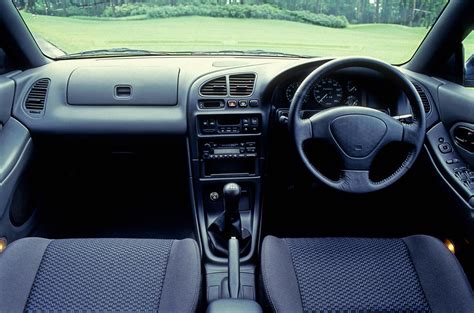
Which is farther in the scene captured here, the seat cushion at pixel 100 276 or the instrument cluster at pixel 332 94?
the instrument cluster at pixel 332 94

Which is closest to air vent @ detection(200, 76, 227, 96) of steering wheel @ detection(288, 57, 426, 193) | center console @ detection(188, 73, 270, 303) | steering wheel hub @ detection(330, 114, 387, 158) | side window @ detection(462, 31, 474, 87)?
center console @ detection(188, 73, 270, 303)

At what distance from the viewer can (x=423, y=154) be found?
262cm

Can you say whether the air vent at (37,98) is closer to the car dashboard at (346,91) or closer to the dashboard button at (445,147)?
the car dashboard at (346,91)

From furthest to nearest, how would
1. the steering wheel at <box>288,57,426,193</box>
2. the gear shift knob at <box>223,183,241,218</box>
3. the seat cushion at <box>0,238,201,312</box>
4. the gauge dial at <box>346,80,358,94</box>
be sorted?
the gauge dial at <box>346,80,358,94</box>
the gear shift knob at <box>223,183,241,218</box>
the steering wheel at <box>288,57,426,193</box>
the seat cushion at <box>0,238,201,312</box>

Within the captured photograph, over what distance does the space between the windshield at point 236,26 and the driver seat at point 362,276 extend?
45.6 inches

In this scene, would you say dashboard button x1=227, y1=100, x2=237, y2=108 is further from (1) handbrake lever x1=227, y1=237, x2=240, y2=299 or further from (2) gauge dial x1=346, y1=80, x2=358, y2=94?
(1) handbrake lever x1=227, y1=237, x2=240, y2=299

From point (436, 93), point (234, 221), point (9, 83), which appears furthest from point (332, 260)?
point (9, 83)

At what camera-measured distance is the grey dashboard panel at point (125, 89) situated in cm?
270

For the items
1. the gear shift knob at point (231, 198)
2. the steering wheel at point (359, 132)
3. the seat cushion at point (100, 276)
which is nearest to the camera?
the seat cushion at point (100, 276)

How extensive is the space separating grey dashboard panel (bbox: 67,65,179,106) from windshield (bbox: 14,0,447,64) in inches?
11.3

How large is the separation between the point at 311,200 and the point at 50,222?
1.73 meters

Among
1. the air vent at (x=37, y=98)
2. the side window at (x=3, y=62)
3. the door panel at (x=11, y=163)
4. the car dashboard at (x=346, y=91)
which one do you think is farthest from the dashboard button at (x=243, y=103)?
the side window at (x=3, y=62)

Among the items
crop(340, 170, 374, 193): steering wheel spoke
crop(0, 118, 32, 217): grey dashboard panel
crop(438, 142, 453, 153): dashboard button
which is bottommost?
crop(0, 118, 32, 217): grey dashboard panel

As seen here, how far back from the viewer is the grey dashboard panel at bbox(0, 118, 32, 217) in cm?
251
